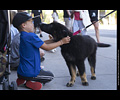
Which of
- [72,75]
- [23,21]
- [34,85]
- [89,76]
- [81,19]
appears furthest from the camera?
[81,19]

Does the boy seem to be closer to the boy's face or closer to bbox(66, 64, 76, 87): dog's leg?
the boy's face

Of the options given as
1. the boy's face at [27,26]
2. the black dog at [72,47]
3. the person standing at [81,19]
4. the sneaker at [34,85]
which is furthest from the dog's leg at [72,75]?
the person standing at [81,19]

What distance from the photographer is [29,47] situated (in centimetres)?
332

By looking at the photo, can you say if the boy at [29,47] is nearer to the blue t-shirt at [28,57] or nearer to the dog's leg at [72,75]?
the blue t-shirt at [28,57]

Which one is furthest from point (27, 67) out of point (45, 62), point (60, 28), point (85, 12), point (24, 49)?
point (85, 12)

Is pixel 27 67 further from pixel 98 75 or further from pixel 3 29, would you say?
pixel 98 75

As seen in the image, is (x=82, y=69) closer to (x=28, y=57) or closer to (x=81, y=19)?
(x=28, y=57)

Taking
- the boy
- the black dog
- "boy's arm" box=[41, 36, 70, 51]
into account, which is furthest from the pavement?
"boy's arm" box=[41, 36, 70, 51]

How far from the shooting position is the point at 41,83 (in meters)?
3.57

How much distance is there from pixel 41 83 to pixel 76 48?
3.22 ft

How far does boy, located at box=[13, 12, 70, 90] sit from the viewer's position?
129 inches

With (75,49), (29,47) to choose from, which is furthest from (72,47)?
(29,47)

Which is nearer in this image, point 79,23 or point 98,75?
point 98,75

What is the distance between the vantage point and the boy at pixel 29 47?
328cm
